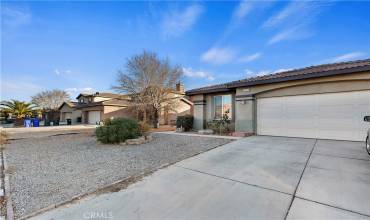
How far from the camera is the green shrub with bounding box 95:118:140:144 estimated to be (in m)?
8.77

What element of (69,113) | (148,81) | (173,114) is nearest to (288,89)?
(148,81)

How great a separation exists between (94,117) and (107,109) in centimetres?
447

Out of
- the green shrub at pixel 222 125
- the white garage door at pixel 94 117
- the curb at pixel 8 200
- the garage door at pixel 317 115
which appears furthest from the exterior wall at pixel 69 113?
the garage door at pixel 317 115

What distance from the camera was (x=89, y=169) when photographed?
5023 millimetres

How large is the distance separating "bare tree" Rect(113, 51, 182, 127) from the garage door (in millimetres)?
11489

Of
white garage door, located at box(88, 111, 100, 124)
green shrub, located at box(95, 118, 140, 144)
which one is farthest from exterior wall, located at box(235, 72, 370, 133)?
white garage door, located at box(88, 111, 100, 124)

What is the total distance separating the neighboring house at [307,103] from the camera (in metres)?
7.73

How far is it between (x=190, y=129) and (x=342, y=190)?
10974 millimetres

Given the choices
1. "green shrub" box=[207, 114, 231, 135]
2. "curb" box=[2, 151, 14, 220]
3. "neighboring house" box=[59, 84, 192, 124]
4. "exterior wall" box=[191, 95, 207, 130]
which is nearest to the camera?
"curb" box=[2, 151, 14, 220]

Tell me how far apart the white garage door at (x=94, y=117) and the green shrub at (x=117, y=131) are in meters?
19.2

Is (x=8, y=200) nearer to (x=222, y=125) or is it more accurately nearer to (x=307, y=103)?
(x=222, y=125)

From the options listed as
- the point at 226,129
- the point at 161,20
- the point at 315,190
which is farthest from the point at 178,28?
the point at 315,190

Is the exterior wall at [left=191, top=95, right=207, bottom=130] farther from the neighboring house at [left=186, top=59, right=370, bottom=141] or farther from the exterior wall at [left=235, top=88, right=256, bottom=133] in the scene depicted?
the exterior wall at [left=235, top=88, right=256, bottom=133]

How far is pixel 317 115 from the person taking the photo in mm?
8633
